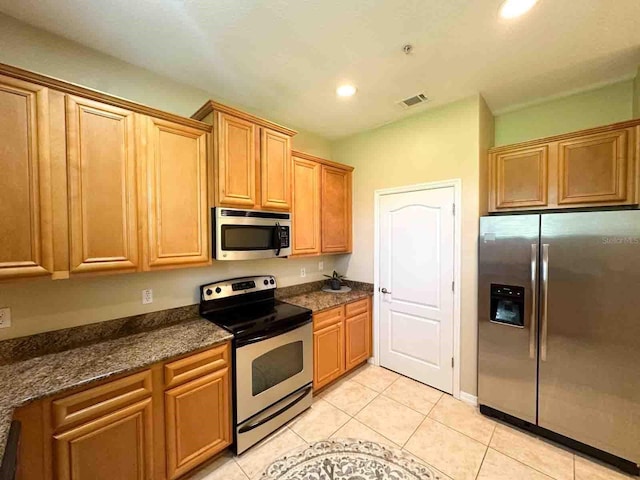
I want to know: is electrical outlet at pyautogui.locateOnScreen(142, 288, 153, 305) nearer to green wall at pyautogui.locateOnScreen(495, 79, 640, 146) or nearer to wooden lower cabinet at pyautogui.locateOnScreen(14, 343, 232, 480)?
wooden lower cabinet at pyautogui.locateOnScreen(14, 343, 232, 480)

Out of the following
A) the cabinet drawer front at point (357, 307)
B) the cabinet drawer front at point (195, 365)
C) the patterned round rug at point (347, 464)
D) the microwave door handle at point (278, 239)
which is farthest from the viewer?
the cabinet drawer front at point (357, 307)

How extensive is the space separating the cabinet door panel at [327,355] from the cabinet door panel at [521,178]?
206cm

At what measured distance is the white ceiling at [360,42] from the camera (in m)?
1.47

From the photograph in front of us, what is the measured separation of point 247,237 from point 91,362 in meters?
1.24

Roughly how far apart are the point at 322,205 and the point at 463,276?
5.42 ft

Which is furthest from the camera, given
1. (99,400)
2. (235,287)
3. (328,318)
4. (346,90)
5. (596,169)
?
(328,318)

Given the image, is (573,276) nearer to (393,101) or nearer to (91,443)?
(393,101)

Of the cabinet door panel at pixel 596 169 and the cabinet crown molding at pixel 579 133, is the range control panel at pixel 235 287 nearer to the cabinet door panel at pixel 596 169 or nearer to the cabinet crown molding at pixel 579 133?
the cabinet crown molding at pixel 579 133

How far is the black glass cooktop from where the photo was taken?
6.28 ft

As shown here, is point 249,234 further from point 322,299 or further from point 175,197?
point 322,299

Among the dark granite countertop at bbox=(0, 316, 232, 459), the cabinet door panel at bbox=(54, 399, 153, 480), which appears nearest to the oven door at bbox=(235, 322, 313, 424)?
the dark granite countertop at bbox=(0, 316, 232, 459)

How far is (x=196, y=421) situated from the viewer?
1.68 meters

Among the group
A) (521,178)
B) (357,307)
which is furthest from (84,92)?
(521,178)

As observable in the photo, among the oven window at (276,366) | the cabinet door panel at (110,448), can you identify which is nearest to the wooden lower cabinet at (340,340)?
the oven window at (276,366)
